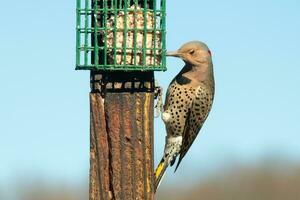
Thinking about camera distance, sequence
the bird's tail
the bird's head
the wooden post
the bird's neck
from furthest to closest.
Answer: the bird's neck < the bird's head < the bird's tail < the wooden post

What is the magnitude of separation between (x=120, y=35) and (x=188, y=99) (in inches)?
71.5

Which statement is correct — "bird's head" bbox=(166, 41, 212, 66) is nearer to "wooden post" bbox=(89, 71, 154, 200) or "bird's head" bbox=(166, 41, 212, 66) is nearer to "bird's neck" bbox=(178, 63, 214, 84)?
"bird's neck" bbox=(178, 63, 214, 84)

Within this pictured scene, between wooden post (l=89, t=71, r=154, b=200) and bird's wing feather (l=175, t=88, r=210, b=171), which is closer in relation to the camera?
wooden post (l=89, t=71, r=154, b=200)

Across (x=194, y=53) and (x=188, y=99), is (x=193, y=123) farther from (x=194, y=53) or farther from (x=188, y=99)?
(x=194, y=53)

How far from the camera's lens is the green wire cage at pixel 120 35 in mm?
7586

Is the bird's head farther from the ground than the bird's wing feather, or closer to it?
farther from the ground

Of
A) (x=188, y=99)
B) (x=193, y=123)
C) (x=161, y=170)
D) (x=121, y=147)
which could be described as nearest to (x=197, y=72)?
(x=188, y=99)

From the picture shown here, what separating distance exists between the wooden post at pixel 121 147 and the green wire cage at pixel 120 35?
299 millimetres

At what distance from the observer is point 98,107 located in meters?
7.32

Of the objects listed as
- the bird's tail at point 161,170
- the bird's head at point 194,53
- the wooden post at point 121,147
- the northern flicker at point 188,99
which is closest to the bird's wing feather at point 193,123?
the northern flicker at point 188,99

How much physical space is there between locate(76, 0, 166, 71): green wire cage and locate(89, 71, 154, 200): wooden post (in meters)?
0.30

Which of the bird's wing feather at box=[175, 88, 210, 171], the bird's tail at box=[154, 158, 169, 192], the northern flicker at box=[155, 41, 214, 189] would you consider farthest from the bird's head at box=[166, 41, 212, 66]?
the bird's tail at box=[154, 158, 169, 192]

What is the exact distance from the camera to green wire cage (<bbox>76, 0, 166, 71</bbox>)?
24.9 feet
